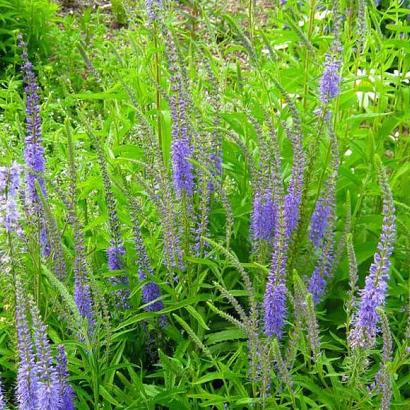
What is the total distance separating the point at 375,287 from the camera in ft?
7.09

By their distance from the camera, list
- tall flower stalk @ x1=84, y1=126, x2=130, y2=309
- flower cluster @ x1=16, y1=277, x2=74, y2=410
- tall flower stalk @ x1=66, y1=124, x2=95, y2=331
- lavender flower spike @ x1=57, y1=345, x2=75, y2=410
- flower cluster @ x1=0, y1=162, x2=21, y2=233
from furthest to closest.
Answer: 1. tall flower stalk @ x1=84, y1=126, x2=130, y2=309
2. tall flower stalk @ x1=66, y1=124, x2=95, y2=331
3. lavender flower spike @ x1=57, y1=345, x2=75, y2=410
4. flower cluster @ x1=0, y1=162, x2=21, y2=233
5. flower cluster @ x1=16, y1=277, x2=74, y2=410

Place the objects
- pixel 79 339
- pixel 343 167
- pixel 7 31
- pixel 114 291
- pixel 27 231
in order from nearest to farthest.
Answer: pixel 79 339 < pixel 27 231 < pixel 114 291 < pixel 343 167 < pixel 7 31

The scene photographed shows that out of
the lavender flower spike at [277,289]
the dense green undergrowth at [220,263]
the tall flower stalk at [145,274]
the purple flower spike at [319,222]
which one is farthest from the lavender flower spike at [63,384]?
the purple flower spike at [319,222]

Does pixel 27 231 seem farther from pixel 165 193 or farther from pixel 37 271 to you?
pixel 165 193

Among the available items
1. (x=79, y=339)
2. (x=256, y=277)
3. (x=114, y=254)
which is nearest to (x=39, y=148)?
(x=114, y=254)

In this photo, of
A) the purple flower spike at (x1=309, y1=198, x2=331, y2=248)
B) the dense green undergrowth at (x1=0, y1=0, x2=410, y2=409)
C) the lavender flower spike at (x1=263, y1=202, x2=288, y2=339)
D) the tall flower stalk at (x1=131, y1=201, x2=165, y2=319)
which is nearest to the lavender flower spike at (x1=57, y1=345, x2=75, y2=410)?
the dense green undergrowth at (x1=0, y1=0, x2=410, y2=409)

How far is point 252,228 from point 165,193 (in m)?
→ 0.48

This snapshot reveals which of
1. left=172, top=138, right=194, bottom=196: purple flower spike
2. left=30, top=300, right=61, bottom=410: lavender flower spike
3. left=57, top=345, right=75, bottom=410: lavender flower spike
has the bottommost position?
left=57, top=345, right=75, bottom=410: lavender flower spike

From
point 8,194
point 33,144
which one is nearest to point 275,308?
point 8,194

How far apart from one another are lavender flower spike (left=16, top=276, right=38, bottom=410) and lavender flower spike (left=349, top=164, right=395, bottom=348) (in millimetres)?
1002

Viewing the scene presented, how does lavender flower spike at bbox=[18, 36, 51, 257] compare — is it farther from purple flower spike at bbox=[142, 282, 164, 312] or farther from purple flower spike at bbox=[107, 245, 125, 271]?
purple flower spike at bbox=[142, 282, 164, 312]

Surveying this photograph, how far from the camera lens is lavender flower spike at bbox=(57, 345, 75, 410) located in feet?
7.78

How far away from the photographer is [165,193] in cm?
260

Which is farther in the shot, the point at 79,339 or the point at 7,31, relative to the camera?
the point at 7,31
